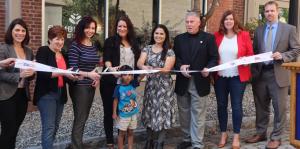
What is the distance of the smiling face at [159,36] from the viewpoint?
6008 millimetres

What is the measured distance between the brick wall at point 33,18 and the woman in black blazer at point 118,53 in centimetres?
336

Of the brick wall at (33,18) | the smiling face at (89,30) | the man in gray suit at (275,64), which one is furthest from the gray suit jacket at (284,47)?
the brick wall at (33,18)

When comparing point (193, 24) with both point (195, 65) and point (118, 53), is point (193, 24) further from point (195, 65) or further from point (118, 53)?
point (118, 53)

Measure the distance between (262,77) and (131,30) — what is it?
2065mm

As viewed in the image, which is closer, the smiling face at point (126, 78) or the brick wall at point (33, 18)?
the smiling face at point (126, 78)

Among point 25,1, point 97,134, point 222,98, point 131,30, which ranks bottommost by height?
point 97,134

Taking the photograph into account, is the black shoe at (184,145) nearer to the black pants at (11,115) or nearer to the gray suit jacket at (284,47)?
the gray suit jacket at (284,47)

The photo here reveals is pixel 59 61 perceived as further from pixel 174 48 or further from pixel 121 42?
pixel 174 48

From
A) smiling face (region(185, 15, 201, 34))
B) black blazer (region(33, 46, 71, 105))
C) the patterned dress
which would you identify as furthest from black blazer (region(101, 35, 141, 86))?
black blazer (region(33, 46, 71, 105))

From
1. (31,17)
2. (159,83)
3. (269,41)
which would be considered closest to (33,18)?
(31,17)

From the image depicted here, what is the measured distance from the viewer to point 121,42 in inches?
239

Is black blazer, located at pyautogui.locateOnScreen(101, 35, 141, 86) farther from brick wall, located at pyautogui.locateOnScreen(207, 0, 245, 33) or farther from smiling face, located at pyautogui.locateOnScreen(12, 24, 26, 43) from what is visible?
brick wall, located at pyautogui.locateOnScreen(207, 0, 245, 33)

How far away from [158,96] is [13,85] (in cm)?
197

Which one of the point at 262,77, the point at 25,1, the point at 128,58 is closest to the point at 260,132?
the point at 262,77
